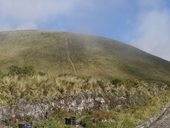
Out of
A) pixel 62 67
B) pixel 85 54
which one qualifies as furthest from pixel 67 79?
pixel 85 54

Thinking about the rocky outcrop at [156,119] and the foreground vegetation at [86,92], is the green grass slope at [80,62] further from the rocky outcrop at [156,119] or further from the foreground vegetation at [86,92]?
the rocky outcrop at [156,119]

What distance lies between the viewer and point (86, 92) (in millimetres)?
58094

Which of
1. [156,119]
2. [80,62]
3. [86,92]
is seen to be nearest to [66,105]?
[86,92]

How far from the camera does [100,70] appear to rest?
169 m

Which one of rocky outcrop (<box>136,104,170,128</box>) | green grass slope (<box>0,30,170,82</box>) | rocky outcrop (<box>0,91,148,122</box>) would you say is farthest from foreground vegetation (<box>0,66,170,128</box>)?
green grass slope (<box>0,30,170,82</box>)

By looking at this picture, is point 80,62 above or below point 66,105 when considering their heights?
above

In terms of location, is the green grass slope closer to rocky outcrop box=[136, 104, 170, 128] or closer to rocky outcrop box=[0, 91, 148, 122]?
rocky outcrop box=[0, 91, 148, 122]

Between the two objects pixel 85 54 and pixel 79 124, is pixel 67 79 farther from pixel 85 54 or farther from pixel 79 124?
pixel 85 54

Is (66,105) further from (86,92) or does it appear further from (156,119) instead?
(156,119)

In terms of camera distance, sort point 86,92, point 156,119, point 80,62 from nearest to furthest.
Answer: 1. point 156,119
2. point 86,92
3. point 80,62

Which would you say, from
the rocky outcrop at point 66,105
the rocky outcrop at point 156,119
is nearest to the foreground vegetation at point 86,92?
the rocky outcrop at point 66,105

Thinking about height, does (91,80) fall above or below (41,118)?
above

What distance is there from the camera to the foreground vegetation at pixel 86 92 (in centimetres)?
4725

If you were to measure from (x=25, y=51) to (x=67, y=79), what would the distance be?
433ft
